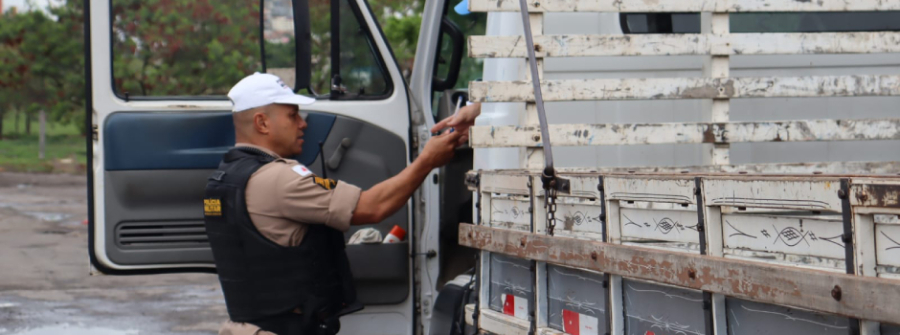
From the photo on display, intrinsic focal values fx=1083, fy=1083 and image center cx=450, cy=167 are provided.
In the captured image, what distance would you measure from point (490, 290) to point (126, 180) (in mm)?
1740

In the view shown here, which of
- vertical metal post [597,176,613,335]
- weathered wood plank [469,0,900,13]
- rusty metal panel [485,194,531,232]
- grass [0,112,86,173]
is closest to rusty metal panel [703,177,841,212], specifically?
vertical metal post [597,176,613,335]

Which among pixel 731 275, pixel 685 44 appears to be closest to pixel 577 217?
pixel 731 275

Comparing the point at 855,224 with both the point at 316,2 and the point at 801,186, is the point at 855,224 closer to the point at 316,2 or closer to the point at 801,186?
the point at 801,186

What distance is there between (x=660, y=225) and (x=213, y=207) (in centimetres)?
186

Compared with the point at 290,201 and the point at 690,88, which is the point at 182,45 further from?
the point at 690,88

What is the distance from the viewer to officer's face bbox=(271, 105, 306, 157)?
4035mm

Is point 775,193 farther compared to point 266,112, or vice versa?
point 266,112

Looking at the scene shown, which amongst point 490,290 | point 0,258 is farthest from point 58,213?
point 490,290

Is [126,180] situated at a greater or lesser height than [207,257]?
greater

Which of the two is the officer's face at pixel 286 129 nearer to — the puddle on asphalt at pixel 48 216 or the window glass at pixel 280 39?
the window glass at pixel 280 39

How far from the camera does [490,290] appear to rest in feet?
11.5

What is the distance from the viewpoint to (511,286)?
3340 mm

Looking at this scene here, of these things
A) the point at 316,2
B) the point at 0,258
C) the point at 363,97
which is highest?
the point at 316,2

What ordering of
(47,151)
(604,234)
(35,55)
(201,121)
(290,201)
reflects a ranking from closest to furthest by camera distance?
(604,234)
(290,201)
(201,121)
(35,55)
(47,151)
